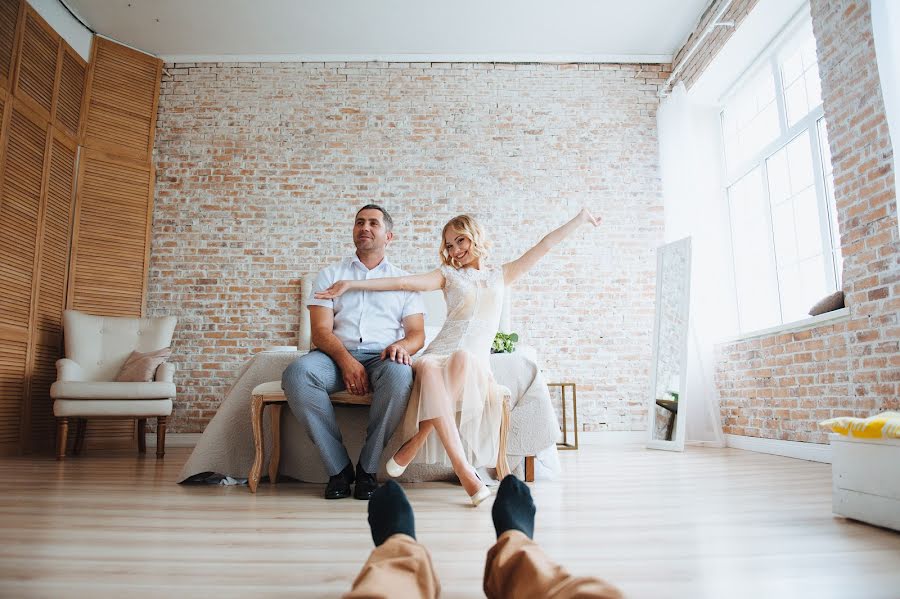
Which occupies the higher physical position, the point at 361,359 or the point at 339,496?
the point at 361,359

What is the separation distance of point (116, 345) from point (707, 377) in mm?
4549

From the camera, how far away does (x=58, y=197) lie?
488 cm

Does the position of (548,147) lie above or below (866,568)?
above

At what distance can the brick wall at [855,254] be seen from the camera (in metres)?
3.00

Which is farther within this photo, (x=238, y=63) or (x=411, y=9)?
(x=238, y=63)

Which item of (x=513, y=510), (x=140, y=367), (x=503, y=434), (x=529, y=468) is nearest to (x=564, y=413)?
(x=529, y=468)

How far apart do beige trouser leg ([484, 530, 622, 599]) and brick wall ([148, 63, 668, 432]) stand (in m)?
4.32

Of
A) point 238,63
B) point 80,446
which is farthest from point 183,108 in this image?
point 80,446

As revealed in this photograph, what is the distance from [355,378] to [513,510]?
1.40 m

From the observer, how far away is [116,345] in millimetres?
4820

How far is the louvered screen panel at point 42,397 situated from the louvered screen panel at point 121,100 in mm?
1760

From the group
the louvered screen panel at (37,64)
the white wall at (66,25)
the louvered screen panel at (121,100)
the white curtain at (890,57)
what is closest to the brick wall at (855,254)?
the white curtain at (890,57)

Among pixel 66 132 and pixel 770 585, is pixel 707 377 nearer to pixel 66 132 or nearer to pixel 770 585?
pixel 770 585

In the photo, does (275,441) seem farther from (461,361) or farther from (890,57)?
(890,57)
